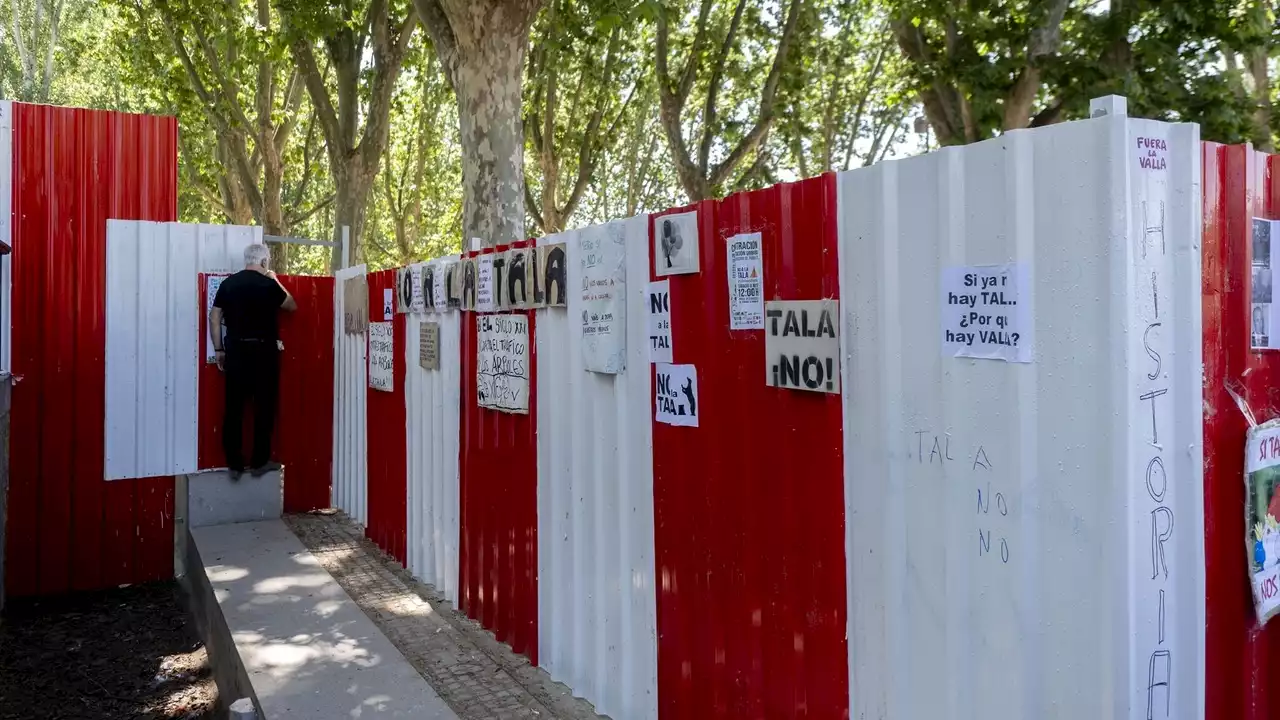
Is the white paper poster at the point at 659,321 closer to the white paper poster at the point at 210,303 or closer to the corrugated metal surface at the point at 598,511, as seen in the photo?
the corrugated metal surface at the point at 598,511

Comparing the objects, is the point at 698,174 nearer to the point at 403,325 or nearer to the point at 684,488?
the point at 403,325

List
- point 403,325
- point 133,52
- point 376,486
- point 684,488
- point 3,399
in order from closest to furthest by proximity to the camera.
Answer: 1. point 684,488
2. point 3,399
3. point 403,325
4. point 376,486
5. point 133,52

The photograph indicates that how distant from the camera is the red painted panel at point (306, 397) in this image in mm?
8891

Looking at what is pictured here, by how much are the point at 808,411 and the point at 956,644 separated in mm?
914

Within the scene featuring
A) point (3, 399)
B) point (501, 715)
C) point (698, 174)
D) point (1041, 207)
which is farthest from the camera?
point (698, 174)

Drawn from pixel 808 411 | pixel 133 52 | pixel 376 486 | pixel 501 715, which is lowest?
pixel 501 715

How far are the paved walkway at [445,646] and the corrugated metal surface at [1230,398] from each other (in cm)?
281

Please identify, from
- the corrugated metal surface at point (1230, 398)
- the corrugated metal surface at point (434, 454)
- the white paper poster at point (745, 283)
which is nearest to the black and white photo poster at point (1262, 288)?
the corrugated metal surface at point (1230, 398)

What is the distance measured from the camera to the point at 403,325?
7.20 m

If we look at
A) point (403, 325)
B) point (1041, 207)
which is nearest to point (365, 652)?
point (403, 325)

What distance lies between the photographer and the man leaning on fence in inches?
313

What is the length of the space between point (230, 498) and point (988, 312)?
23.4 feet

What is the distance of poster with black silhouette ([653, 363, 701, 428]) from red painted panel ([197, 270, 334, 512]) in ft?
18.3

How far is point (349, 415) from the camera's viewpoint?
8609 millimetres
